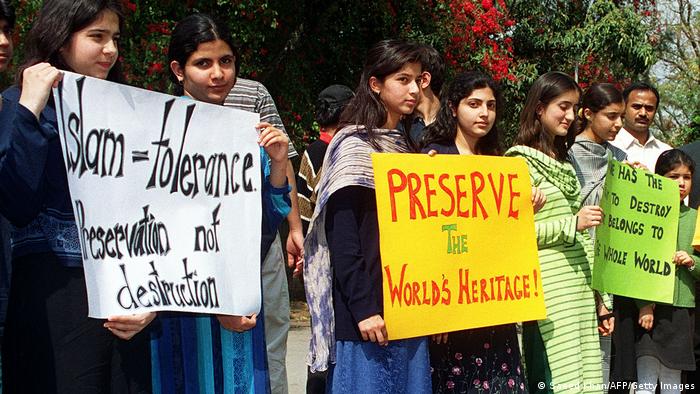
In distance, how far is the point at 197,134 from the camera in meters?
2.88

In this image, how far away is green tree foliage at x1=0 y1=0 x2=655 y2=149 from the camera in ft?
29.7

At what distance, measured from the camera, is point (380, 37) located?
11039mm

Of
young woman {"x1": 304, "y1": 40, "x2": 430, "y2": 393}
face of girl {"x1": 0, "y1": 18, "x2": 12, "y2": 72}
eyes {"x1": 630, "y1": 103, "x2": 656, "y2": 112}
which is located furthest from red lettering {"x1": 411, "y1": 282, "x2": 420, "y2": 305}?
eyes {"x1": 630, "y1": 103, "x2": 656, "y2": 112}

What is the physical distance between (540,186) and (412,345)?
1.19 metres

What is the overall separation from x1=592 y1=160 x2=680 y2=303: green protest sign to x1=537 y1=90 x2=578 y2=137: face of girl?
0.31 m

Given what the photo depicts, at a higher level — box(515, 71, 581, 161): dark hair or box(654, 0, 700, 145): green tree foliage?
box(654, 0, 700, 145): green tree foliage

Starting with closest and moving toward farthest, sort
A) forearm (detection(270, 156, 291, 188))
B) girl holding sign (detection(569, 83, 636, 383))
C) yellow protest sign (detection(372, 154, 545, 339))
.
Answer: forearm (detection(270, 156, 291, 188)), yellow protest sign (detection(372, 154, 545, 339)), girl holding sign (detection(569, 83, 636, 383))

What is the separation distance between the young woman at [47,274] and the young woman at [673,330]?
3362 mm

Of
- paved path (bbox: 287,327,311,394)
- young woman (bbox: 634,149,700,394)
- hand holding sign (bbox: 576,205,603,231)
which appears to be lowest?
paved path (bbox: 287,327,311,394)

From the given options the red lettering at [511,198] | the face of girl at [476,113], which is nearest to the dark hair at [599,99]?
the face of girl at [476,113]

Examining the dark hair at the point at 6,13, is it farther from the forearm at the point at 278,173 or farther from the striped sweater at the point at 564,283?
the striped sweater at the point at 564,283

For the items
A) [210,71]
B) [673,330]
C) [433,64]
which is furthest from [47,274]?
[673,330]

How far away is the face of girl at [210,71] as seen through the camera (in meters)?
3.31

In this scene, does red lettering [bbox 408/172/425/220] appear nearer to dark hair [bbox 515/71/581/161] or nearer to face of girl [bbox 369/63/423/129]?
face of girl [bbox 369/63/423/129]
